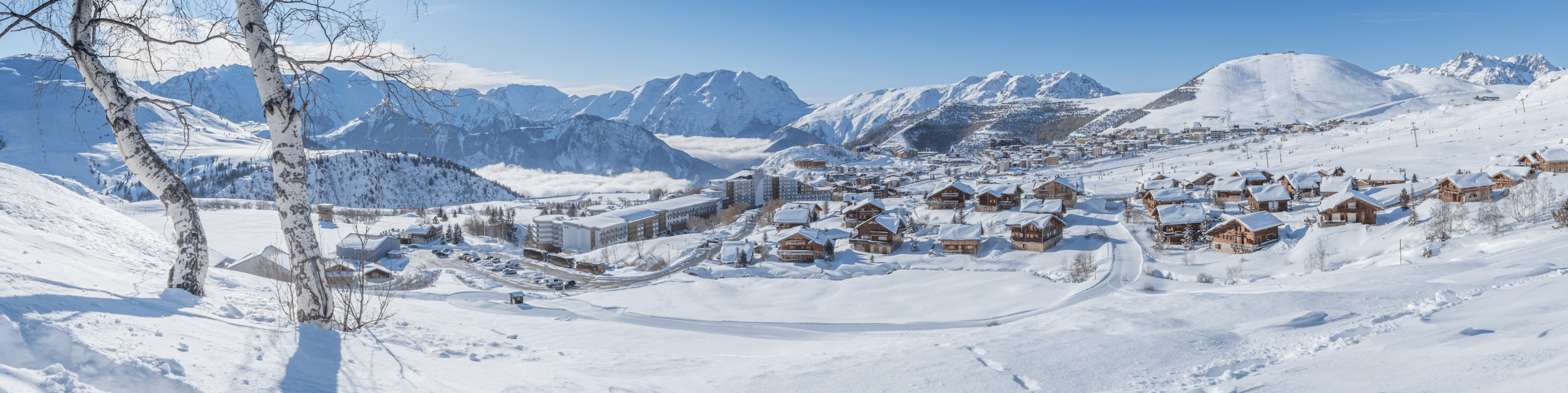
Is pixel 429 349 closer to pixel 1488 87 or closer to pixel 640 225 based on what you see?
pixel 640 225

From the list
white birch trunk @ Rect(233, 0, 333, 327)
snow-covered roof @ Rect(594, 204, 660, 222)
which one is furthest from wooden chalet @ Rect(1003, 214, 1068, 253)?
white birch trunk @ Rect(233, 0, 333, 327)

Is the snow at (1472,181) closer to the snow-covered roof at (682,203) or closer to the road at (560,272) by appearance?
the road at (560,272)

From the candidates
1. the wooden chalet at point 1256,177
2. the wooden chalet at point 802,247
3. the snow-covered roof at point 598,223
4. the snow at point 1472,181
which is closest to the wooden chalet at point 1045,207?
the wooden chalet at point 802,247

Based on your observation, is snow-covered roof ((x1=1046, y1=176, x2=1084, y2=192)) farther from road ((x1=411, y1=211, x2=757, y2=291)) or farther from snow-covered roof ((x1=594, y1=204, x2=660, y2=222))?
snow-covered roof ((x1=594, y1=204, x2=660, y2=222))

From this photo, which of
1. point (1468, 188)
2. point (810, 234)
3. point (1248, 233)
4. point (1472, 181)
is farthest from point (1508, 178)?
point (810, 234)

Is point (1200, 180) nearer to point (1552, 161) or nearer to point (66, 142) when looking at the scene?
point (1552, 161)
